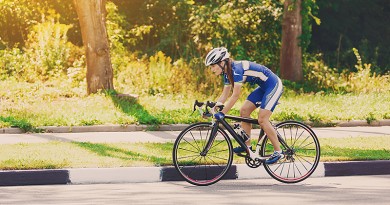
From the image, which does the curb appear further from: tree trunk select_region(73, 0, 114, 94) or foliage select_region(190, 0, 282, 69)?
foliage select_region(190, 0, 282, 69)

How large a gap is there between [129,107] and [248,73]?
7.21m

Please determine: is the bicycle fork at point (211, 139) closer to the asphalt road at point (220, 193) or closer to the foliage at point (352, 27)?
the asphalt road at point (220, 193)

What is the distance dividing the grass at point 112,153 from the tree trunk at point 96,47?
634cm

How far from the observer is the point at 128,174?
32.6ft

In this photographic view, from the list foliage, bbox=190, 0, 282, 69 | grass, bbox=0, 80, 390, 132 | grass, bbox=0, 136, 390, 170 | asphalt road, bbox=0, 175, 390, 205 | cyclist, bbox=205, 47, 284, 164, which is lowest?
asphalt road, bbox=0, 175, 390, 205

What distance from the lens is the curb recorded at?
972 centimetres

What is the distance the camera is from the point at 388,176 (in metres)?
10.3

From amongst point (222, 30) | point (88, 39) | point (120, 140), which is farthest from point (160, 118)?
point (222, 30)

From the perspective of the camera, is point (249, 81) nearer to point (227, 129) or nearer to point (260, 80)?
point (260, 80)

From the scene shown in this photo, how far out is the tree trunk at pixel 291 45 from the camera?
2214cm

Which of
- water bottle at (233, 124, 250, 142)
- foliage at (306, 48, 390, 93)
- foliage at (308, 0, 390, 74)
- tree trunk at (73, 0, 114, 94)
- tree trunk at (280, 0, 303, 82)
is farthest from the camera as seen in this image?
foliage at (308, 0, 390, 74)

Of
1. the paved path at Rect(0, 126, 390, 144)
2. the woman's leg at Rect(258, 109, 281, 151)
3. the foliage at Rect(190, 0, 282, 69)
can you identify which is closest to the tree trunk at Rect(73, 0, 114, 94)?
the paved path at Rect(0, 126, 390, 144)

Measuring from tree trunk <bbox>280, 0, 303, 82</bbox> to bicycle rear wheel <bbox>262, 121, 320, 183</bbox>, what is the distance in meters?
12.0

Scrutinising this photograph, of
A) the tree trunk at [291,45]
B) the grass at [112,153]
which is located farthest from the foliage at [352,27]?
the grass at [112,153]
